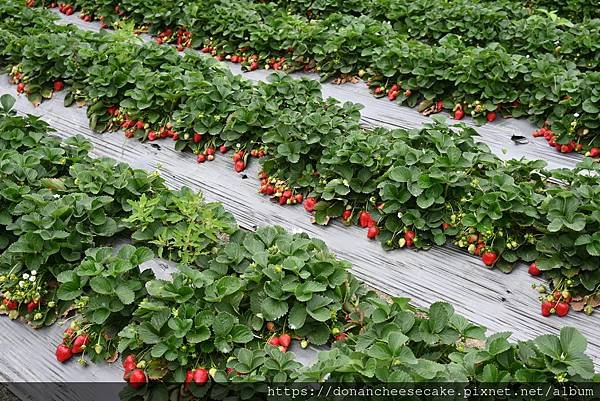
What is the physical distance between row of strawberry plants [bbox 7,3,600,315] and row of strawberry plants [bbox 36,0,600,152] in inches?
27.6

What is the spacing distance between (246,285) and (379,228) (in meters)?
0.97

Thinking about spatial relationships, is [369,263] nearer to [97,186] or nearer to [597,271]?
[597,271]

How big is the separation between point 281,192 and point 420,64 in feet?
5.44

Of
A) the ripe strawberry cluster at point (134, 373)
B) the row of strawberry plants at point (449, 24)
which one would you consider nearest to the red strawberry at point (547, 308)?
the ripe strawberry cluster at point (134, 373)

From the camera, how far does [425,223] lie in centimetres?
337

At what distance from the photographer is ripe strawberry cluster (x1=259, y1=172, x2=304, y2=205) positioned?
149 inches

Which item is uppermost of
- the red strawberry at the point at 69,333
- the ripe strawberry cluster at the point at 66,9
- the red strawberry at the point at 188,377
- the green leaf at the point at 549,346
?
A: the green leaf at the point at 549,346

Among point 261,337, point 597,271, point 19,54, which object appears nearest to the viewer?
point 261,337

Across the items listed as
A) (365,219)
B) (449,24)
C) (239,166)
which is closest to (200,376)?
(365,219)

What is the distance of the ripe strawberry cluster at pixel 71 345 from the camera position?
2781 mm

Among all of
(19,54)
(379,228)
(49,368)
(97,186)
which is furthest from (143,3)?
(49,368)

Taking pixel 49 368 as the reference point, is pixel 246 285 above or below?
above

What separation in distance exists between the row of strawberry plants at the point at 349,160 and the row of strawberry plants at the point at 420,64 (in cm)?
70

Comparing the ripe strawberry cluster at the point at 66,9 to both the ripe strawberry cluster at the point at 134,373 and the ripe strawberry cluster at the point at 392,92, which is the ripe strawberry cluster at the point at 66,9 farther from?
the ripe strawberry cluster at the point at 134,373
